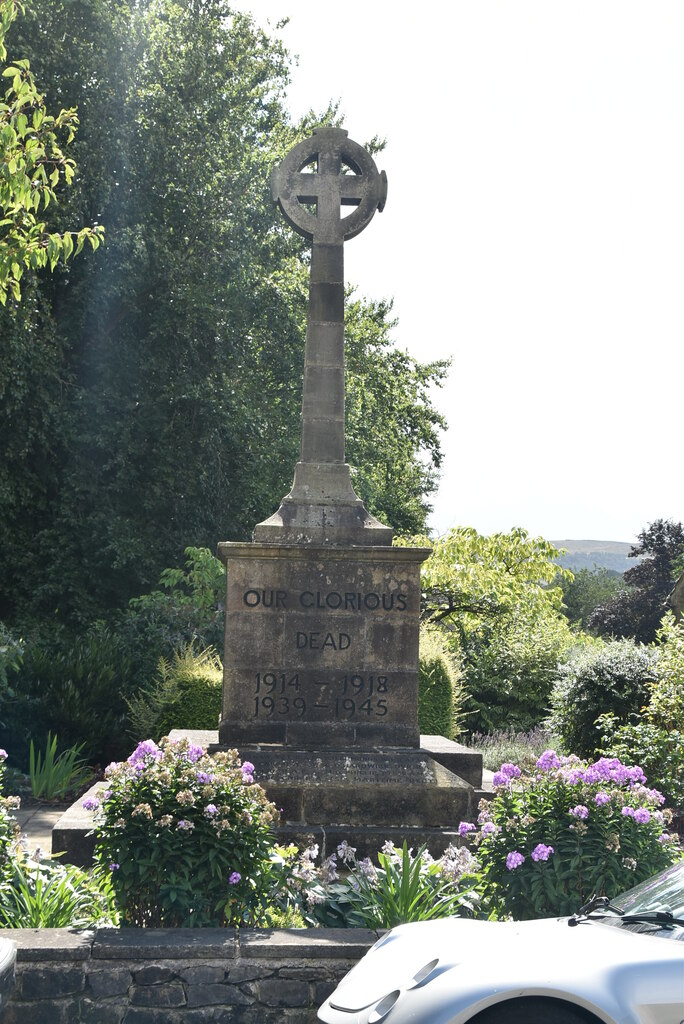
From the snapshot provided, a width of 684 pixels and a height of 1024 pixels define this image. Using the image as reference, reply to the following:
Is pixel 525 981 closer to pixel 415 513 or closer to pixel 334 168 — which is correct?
pixel 334 168

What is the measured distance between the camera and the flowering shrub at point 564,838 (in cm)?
567

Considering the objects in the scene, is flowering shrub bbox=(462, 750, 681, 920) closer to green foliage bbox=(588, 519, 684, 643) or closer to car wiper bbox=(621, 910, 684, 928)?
car wiper bbox=(621, 910, 684, 928)

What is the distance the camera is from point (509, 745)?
48.9 feet

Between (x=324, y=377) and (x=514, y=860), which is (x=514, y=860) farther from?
(x=324, y=377)

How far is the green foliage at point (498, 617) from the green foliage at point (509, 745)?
146 centimetres

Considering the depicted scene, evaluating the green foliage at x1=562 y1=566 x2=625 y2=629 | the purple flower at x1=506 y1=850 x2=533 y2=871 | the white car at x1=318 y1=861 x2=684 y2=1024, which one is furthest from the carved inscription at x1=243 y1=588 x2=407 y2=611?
the green foliage at x1=562 y1=566 x2=625 y2=629

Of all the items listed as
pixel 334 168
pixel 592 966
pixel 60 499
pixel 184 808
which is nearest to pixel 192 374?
pixel 60 499

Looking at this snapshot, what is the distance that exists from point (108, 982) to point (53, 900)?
77 cm

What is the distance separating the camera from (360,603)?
9523 millimetres

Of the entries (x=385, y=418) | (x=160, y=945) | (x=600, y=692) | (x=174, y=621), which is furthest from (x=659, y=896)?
(x=385, y=418)

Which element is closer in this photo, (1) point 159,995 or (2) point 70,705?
(1) point 159,995

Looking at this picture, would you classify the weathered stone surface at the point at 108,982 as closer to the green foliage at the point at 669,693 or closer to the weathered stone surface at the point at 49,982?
the weathered stone surface at the point at 49,982

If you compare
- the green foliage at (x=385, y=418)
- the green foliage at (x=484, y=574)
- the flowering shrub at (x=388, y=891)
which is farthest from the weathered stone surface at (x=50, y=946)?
the green foliage at (x=385, y=418)

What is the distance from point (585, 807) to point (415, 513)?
29.9 metres
